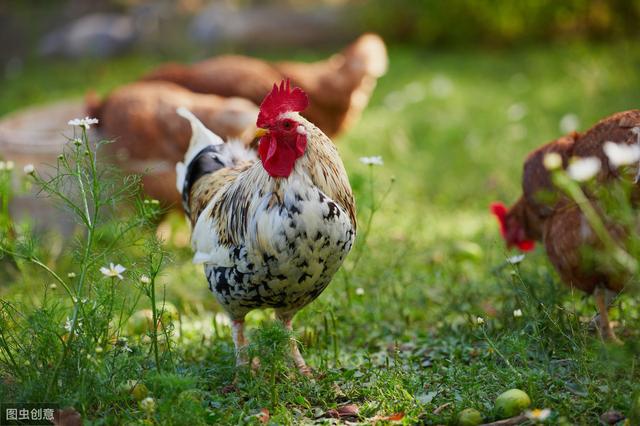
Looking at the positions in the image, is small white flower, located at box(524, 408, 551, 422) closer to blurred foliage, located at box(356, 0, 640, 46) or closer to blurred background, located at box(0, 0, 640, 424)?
blurred background, located at box(0, 0, 640, 424)

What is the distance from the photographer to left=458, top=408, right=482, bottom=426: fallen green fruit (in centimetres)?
293

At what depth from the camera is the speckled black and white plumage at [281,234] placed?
10.2ft

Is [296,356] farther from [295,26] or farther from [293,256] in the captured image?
[295,26]

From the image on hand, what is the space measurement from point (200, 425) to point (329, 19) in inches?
430

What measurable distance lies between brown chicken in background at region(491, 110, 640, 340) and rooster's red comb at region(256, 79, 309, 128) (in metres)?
1.08

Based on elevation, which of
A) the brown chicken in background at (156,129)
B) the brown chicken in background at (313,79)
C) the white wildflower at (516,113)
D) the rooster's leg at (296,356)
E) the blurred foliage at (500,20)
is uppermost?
the blurred foliage at (500,20)

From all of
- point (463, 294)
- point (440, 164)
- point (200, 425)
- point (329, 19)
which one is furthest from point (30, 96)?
point (200, 425)

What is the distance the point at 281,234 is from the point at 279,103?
562 millimetres

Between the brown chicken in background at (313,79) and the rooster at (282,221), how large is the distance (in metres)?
2.70

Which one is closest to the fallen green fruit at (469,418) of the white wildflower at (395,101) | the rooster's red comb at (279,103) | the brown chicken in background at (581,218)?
the brown chicken in background at (581,218)

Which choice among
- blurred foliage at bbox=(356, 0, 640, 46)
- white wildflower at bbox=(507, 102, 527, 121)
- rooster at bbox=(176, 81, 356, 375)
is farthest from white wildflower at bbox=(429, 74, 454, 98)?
rooster at bbox=(176, 81, 356, 375)

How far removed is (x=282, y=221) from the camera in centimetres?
311

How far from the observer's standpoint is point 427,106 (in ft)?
30.3

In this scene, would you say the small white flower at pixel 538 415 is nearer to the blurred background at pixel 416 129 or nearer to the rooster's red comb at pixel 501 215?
the blurred background at pixel 416 129
